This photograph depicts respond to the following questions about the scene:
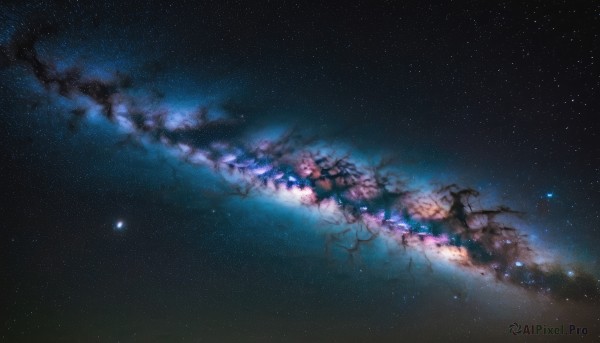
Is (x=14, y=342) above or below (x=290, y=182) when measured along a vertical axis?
below

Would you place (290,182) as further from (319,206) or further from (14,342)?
(14,342)

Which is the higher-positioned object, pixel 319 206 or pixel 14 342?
pixel 319 206

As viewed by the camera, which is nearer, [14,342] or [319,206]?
[319,206]

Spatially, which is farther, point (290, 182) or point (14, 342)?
point (14, 342)

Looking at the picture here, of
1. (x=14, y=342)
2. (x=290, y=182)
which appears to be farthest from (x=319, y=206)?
(x=14, y=342)
